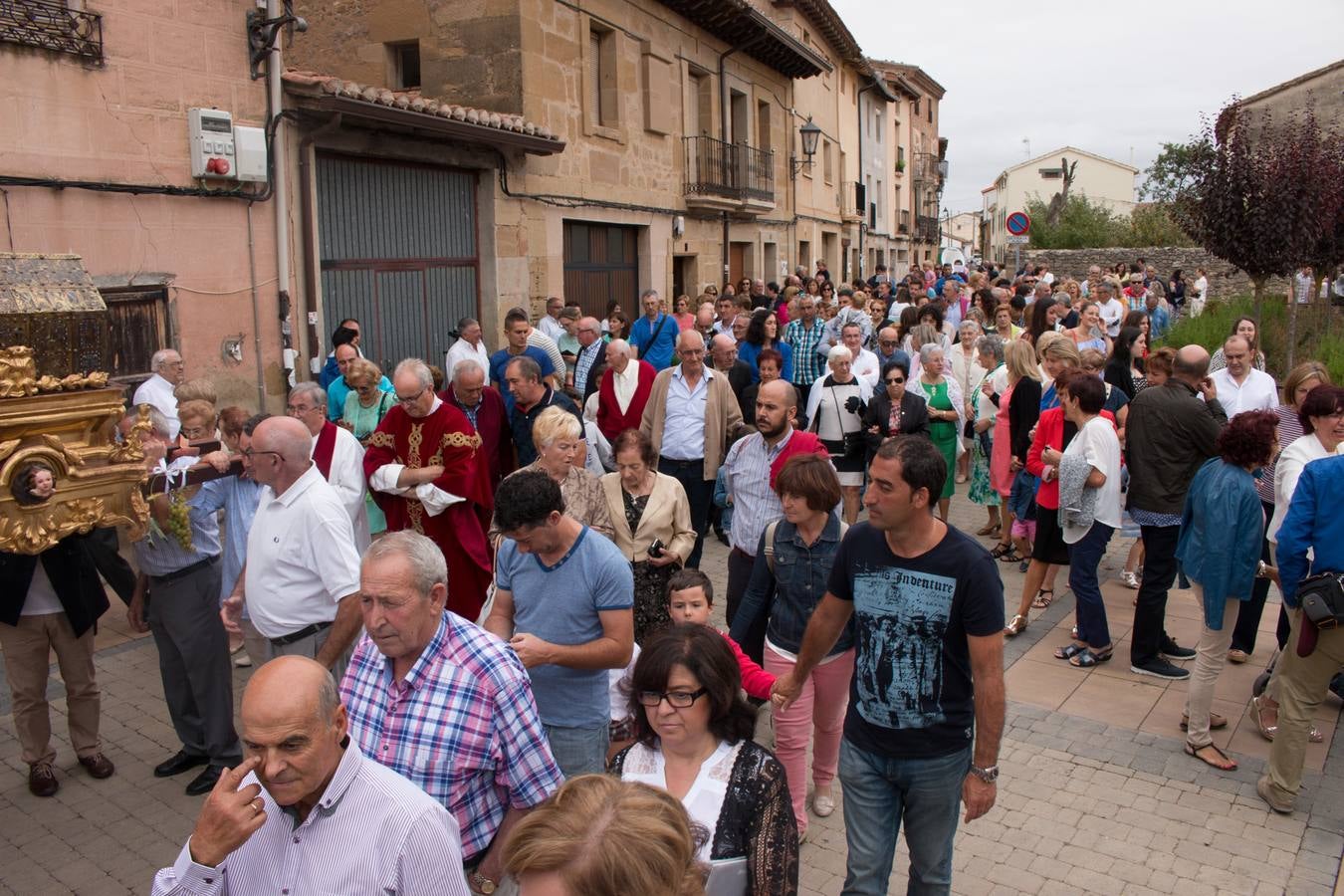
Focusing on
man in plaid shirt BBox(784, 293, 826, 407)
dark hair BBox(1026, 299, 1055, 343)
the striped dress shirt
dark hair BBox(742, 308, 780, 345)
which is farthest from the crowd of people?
dark hair BBox(1026, 299, 1055, 343)

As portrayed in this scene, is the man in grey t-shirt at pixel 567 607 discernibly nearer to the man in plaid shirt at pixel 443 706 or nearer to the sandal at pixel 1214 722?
the man in plaid shirt at pixel 443 706

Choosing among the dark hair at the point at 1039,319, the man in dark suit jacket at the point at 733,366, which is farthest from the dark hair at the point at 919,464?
the dark hair at the point at 1039,319

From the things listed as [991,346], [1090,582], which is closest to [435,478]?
[1090,582]

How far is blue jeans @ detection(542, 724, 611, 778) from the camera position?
3789 millimetres

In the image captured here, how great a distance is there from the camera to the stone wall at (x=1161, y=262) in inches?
1207

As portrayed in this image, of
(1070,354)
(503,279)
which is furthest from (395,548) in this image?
(503,279)

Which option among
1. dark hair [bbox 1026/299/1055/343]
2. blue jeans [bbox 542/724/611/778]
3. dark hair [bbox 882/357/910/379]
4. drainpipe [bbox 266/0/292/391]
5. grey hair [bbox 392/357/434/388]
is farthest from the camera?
dark hair [bbox 1026/299/1055/343]

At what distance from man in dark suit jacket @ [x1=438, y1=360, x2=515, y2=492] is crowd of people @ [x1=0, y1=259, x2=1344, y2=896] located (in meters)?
0.03

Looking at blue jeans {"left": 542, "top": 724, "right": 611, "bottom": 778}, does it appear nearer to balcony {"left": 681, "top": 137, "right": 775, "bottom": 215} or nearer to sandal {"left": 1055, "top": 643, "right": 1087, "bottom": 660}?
sandal {"left": 1055, "top": 643, "right": 1087, "bottom": 660}

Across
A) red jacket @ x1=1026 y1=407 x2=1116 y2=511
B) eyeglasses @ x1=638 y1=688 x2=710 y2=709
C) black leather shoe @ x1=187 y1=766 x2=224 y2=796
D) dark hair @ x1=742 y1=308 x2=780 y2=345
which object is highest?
dark hair @ x1=742 y1=308 x2=780 y2=345

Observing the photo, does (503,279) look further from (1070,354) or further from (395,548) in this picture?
(395,548)

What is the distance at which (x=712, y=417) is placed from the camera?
7.36m

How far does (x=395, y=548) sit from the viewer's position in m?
2.94

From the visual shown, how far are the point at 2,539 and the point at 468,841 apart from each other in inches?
56.8
